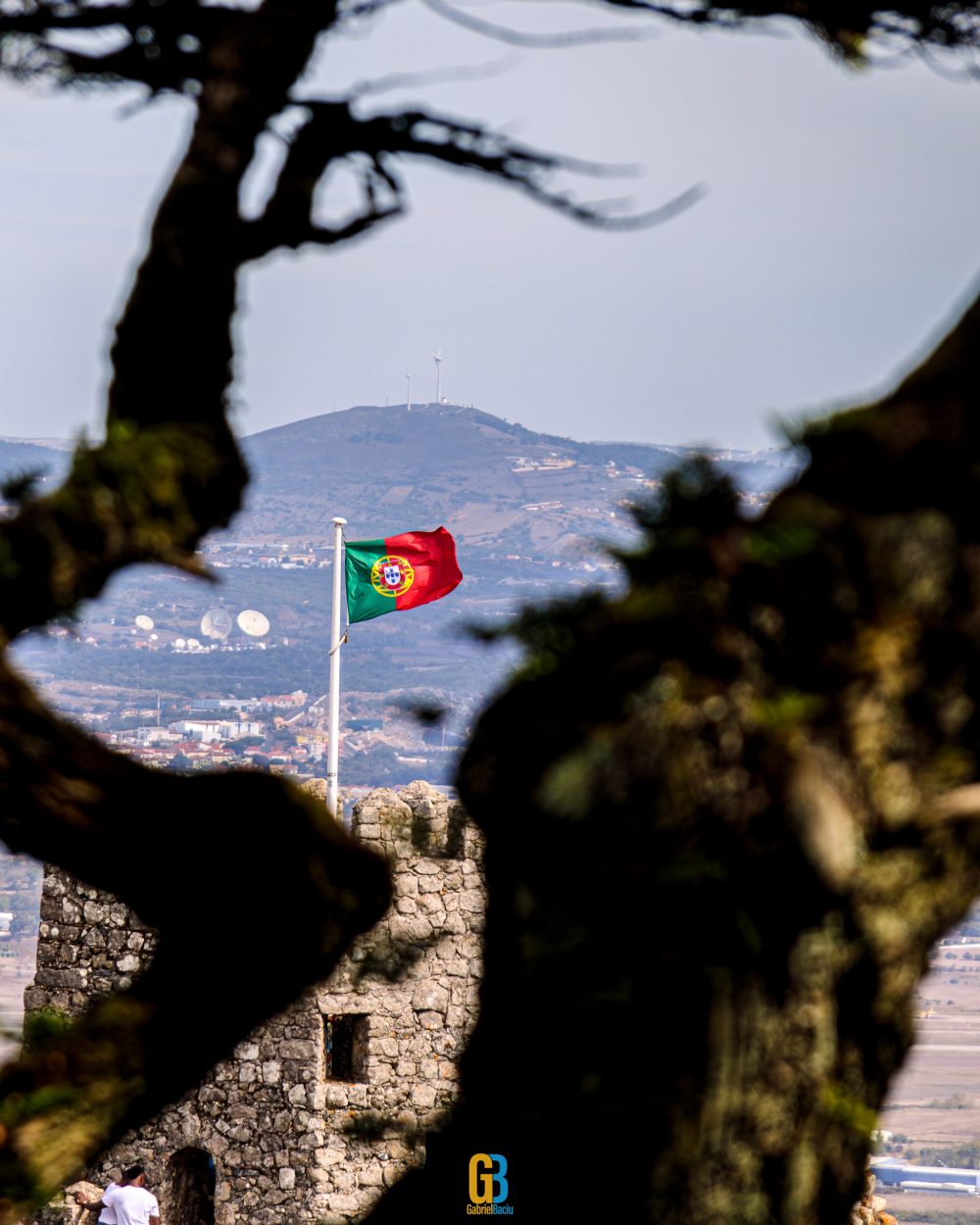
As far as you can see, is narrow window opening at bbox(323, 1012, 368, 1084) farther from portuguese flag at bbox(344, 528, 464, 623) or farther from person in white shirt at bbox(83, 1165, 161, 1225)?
portuguese flag at bbox(344, 528, 464, 623)

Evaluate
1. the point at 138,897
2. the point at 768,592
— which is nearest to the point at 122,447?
the point at 138,897

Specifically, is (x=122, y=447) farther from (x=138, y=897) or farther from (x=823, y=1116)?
(x=823, y=1116)

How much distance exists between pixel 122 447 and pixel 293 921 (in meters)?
0.92

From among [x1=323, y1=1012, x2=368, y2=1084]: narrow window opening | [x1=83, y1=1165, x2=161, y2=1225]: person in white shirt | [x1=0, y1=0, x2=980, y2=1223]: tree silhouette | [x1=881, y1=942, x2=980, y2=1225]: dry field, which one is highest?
[x1=0, y1=0, x2=980, y2=1223]: tree silhouette

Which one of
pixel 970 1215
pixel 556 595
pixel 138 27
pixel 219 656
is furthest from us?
pixel 219 656

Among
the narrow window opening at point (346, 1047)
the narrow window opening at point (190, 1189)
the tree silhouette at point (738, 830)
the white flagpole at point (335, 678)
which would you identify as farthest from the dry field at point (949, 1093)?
the tree silhouette at point (738, 830)

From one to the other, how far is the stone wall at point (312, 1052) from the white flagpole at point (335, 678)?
1.28m

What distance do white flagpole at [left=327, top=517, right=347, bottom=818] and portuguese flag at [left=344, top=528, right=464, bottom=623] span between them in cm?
25

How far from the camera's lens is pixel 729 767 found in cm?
239

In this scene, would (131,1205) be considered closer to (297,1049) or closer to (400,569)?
(297,1049)

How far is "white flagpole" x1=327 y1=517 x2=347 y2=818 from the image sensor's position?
15.7m

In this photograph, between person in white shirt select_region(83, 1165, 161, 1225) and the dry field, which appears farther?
the dry field

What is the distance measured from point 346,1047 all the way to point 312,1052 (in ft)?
1.50

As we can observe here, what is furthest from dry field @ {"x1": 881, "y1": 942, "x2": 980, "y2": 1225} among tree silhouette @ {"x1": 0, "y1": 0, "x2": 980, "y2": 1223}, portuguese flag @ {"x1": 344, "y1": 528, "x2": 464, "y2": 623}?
tree silhouette @ {"x1": 0, "y1": 0, "x2": 980, "y2": 1223}
